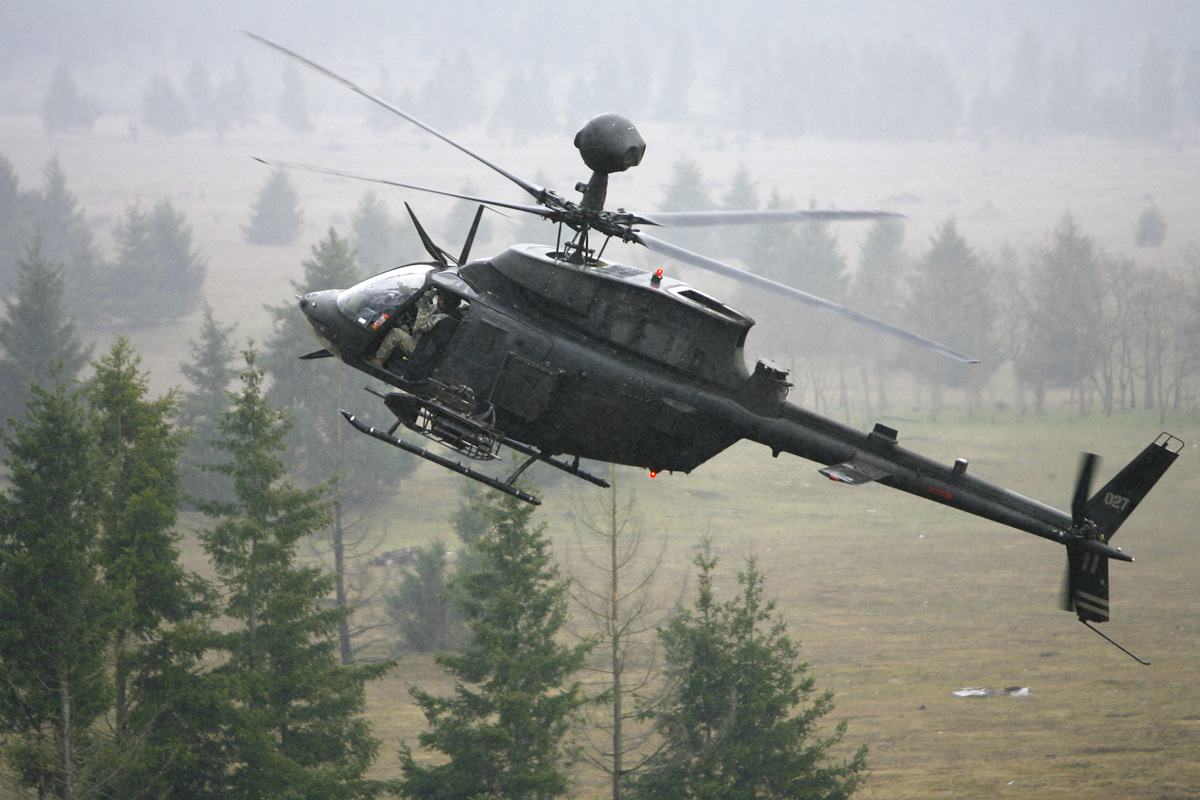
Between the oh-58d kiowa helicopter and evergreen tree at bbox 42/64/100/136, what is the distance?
141059mm

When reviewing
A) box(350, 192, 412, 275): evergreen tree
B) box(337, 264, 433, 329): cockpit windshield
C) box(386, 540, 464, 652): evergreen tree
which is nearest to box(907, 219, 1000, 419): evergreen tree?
box(386, 540, 464, 652): evergreen tree

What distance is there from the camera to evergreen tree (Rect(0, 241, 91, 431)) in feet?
159

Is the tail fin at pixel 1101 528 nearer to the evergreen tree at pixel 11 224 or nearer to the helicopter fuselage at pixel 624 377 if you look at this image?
the helicopter fuselage at pixel 624 377

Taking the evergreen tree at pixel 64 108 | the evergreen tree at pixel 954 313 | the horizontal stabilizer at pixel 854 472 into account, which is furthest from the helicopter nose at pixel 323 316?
the evergreen tree at pixel 64 108

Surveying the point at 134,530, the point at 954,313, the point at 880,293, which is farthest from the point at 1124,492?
the point at 880,293

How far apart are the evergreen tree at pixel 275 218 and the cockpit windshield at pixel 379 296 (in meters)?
85.1

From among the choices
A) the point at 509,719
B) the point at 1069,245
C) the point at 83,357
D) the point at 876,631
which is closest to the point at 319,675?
the point at 509,719

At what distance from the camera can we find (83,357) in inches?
1943

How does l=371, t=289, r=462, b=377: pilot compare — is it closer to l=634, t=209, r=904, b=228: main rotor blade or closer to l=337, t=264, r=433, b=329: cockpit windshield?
l=337, t=264, r=433, b=329: cockpit windshield

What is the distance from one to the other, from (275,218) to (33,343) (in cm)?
4655

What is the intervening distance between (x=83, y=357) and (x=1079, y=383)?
52.6 metres

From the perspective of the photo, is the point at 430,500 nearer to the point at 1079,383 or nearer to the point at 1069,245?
the point at 1079,383

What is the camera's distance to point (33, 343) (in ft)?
160

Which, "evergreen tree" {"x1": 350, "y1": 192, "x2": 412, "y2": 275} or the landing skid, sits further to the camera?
"evergreen tree" {"x1": 350, "y1": 192, "x2": 412, "y2": 275}
